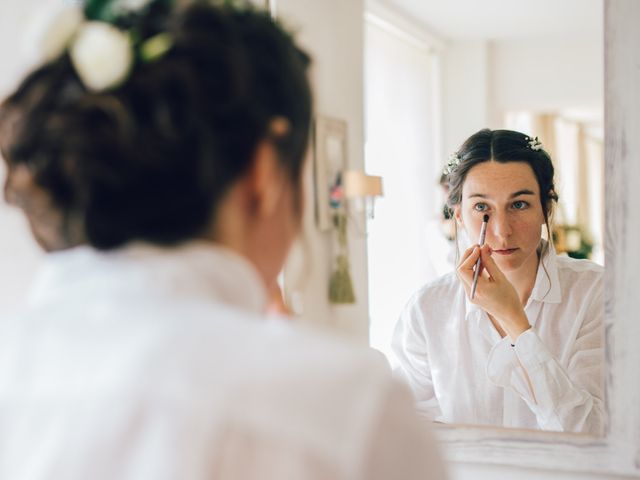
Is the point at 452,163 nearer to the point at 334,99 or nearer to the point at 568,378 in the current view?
the point at 334,99

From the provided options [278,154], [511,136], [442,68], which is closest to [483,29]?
[442,68]

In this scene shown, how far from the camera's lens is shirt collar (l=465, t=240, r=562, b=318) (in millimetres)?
1202

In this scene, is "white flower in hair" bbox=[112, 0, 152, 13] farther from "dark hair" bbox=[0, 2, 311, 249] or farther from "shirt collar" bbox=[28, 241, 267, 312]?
"shirt collar" bbox=[28, 241, 267, 312]

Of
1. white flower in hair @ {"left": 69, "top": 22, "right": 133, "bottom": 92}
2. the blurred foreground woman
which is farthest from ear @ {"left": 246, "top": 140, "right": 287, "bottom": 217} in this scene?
white flower in hair @ {"left": 69, "top": 22, "right": 133, "bottom": 92}

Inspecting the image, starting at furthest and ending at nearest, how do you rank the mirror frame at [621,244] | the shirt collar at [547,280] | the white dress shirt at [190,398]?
the shirt collar at [547,280], the mirror frame at [621,244], the white dress shirt at [190,398]

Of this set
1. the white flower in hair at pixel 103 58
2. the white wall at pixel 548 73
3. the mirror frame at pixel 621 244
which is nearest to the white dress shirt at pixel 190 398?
the white flower in hair at pixel 103 58

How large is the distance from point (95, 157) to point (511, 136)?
0.82 meters

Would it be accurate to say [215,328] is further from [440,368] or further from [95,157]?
[440,368]

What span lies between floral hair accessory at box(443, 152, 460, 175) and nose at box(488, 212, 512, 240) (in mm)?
103

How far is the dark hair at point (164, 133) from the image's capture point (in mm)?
523

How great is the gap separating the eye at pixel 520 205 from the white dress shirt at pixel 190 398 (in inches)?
30.2

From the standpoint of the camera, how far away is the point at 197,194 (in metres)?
0.53

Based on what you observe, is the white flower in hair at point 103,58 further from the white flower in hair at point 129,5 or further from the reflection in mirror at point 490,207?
the reflection in mirror at point 490,207

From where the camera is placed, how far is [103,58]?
21.5 inches
